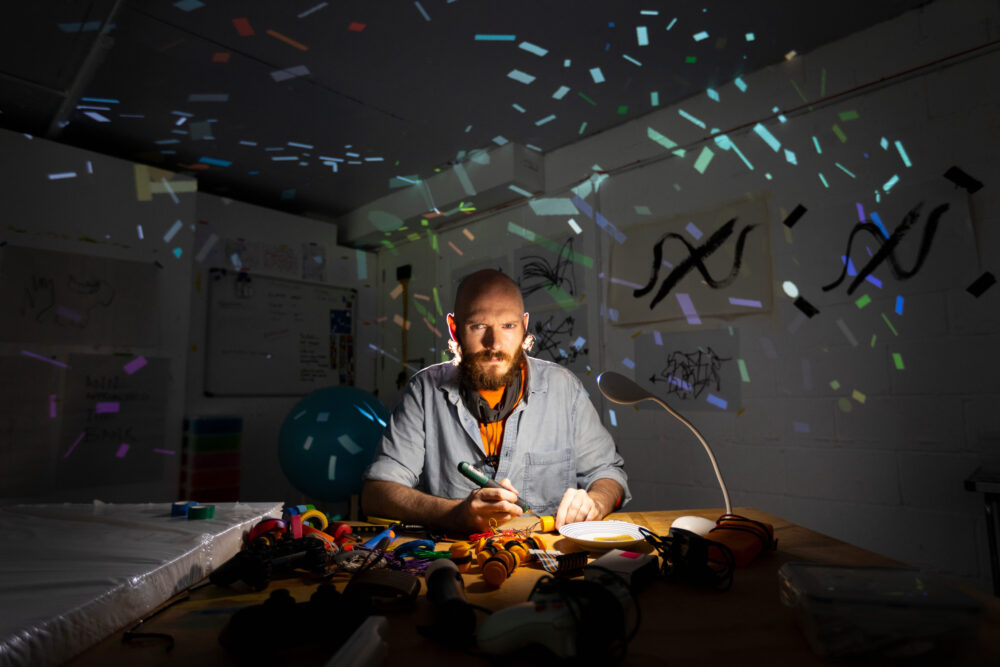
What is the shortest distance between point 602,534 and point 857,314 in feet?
5.15

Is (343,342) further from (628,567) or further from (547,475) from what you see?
(628,567)

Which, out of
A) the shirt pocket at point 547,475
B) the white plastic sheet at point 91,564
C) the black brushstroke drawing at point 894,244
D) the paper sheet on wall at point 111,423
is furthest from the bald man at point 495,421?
the paper sheet on wall at point 111,423

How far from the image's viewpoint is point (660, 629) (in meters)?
0.61

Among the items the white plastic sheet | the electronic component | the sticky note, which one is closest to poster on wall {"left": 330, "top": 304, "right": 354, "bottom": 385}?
the sticky note

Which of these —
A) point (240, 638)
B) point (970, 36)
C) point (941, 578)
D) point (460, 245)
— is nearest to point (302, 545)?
point (240, 638)

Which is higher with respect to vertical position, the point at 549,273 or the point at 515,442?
the point at 549,273

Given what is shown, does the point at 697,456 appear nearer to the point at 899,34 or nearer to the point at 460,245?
the point at 899,34

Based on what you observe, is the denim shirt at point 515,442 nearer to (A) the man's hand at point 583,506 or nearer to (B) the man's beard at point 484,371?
(B) the man's beard at point 484,371

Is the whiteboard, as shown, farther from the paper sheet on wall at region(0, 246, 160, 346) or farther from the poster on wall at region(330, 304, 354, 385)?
the paper sheet on wall at region(0, 246, 160, 346)

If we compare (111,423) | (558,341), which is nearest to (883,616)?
(558,341)

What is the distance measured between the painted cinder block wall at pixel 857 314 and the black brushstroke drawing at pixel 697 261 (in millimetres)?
71

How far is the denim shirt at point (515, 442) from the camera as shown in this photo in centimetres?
162

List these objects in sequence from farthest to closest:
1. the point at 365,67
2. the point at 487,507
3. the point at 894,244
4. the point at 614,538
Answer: the point at 365,67 < the point at 894,244 < the point at 487,507 < the point at 614,538

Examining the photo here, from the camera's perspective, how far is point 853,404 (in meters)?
1.92
